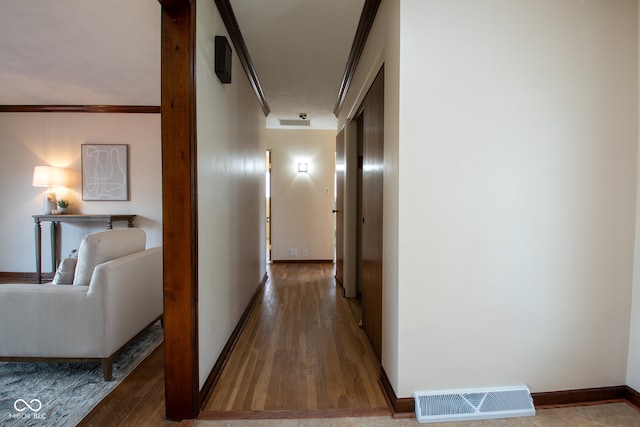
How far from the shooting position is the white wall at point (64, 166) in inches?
156

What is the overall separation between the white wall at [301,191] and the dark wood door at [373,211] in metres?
2.80

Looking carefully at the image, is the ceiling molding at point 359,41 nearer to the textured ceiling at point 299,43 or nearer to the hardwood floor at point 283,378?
the textured ceiling at point 299,43

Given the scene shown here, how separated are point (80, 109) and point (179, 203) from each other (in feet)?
13.0

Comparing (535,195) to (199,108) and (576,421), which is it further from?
(199,108)

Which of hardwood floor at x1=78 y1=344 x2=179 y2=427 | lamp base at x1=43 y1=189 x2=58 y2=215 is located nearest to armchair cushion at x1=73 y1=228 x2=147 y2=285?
hardwood floor at x1=78 y1=344 x2=179 y2=427

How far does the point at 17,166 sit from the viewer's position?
13.0 feet

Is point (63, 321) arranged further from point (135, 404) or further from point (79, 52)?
point (79, 52)

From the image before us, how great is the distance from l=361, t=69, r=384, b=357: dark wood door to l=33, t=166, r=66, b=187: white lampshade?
14.0ft

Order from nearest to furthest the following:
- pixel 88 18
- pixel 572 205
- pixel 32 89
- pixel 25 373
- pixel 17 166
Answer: pixel 572 205 < pixel 25 373 < pixel 88 18 < pixel 32 89 < pixel 17 166

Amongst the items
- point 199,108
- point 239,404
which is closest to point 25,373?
point 239,404

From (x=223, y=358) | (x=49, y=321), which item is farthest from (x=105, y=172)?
(x=223, y=358)

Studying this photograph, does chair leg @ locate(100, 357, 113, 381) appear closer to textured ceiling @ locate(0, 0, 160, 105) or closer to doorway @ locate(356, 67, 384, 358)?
doorway @ locate(356, 67, 384, 358)

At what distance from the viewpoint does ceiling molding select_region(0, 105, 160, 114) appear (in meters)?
3.89

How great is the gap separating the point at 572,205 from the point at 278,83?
9.36 feet
